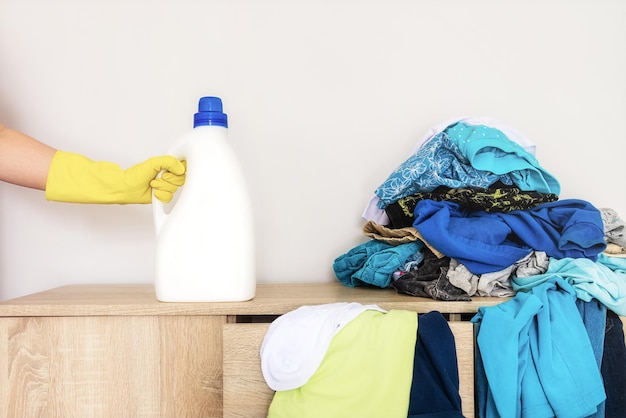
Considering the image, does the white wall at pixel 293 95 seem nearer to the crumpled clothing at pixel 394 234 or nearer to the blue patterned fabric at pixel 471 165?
the crumpled clothing at pixel 394 234

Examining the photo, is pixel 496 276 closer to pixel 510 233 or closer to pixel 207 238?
pixel 510 233

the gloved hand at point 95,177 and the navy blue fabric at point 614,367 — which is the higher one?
the gloved hand at point 95,177

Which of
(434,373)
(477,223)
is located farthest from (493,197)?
(434,373)

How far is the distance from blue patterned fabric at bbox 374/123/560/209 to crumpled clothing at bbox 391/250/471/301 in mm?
154

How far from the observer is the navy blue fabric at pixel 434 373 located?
81 cm

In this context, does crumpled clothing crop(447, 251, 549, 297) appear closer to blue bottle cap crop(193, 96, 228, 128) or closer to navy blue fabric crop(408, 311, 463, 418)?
navy blue fabric crop(408, 311, 463, 418)

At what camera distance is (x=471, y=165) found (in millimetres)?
1128

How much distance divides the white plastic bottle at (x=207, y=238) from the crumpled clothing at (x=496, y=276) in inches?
15.6

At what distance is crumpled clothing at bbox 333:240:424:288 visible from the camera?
116 cm

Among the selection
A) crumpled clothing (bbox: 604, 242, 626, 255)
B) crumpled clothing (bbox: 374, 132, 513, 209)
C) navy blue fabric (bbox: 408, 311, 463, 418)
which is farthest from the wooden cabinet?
crumpled clothing (bbox: 604, 242, 626, 255)

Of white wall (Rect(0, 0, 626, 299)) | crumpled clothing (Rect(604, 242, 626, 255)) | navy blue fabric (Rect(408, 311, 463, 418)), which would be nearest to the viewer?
navy blue fabric (Rect(408, 311, 463, 418))

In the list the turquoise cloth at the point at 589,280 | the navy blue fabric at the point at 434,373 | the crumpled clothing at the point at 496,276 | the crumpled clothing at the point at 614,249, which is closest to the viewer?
the navy blue fabric at the point at 434,373

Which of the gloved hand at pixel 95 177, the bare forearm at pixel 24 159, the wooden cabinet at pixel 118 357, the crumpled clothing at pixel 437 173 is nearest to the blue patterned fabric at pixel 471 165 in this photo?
the crumpled clothing at pixel 437 173

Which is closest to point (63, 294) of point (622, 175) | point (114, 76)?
point (114, 76)
